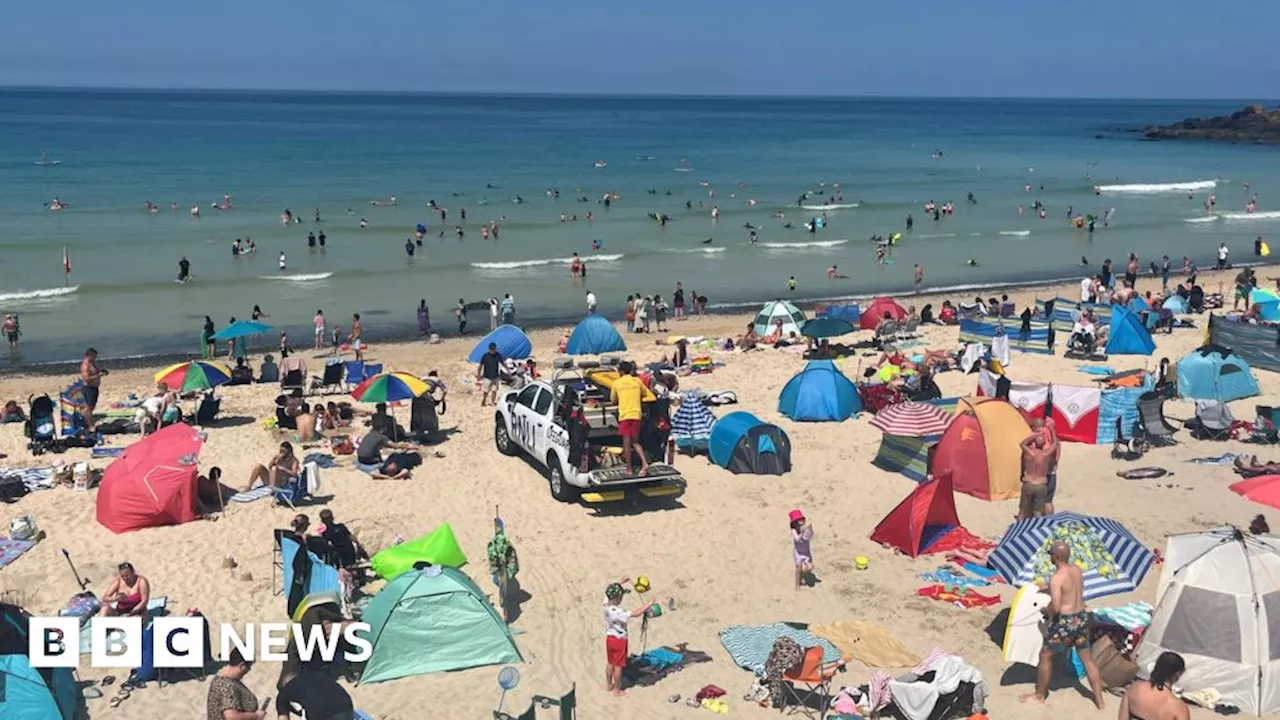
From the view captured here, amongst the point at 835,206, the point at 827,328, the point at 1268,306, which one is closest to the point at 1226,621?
the point at 827,328

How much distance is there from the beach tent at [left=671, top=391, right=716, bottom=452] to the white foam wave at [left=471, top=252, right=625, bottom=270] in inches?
1025

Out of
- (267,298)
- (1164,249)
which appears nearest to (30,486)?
(267,298)

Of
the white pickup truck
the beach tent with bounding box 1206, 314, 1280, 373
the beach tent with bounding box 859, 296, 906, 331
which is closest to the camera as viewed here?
the white pickup truck

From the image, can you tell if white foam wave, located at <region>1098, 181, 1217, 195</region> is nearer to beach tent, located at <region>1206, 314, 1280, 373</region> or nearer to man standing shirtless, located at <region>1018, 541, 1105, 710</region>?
beach tent, located at <region>1206, 314, 1280, 373</region>

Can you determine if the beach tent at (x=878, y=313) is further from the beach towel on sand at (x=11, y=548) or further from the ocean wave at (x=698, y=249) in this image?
the beach towel on sand at (x=11, y=548)

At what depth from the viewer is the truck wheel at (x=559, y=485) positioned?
1520cm

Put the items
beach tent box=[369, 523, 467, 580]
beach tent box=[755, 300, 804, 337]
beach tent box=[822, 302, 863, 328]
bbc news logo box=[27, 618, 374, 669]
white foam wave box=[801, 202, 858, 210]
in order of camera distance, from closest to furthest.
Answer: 1. bbc news logo box=[27, 618, 374, 669]
2. beach tent box=[369, 523, 467, 580]
3. beach tent box=[755, 300, 804, 337]
4. beach tent box=[822, 302, 863, 328]
5. white foam wave box=[801, 202, 858, 210]

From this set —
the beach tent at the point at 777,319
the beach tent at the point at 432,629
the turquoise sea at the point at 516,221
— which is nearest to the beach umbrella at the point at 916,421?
the beach tent at the point at 432,629

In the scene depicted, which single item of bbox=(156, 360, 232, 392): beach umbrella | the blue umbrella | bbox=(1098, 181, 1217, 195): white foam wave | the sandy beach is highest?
bbox=(1098, 181, 1217, 195): white foam wave

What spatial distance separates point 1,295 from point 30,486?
23151mm

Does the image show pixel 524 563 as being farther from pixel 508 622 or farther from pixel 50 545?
pixel 50 545

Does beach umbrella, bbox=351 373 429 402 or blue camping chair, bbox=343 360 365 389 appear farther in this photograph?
blue camping chair, bbox=343 360 365 389

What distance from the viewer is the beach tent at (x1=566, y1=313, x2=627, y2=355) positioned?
81.7ft

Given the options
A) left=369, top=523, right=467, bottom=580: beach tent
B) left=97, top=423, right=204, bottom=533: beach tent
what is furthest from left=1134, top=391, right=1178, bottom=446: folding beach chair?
left=97, top=423, right=204, bottom=533: beach tent
